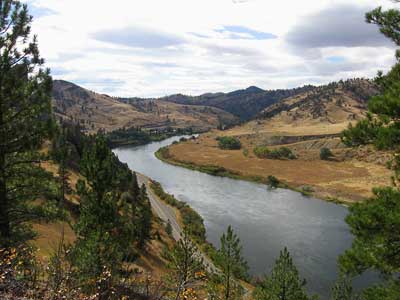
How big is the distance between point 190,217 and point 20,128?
5000 cm

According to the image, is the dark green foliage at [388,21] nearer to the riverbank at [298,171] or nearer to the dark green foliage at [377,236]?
the dark green foliage at [377,236]

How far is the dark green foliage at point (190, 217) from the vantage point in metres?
52.5

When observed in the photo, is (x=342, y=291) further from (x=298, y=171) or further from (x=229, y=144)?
(x=229, y=144)

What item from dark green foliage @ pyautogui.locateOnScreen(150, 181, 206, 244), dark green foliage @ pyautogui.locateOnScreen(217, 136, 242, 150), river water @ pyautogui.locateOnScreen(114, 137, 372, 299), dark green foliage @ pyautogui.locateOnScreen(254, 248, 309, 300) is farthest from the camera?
dark green foliage @ pyautogui.locateOnScreen(217, 136, 242, 150)

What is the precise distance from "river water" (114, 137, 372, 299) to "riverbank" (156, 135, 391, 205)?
519 cm

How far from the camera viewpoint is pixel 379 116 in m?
11.8

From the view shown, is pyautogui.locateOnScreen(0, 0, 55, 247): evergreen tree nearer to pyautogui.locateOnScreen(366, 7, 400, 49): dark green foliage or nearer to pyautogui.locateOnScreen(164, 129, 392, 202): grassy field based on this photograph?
pyautogui.locateOnScreen(366, 7, 400, 49): dark green foliage

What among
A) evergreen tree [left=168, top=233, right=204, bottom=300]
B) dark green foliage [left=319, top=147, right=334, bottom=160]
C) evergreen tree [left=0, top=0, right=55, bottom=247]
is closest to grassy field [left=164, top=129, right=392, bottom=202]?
dark green foliage [left=319, top=147, right=334, bottom=160]

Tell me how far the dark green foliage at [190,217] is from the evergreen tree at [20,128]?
1129 inches

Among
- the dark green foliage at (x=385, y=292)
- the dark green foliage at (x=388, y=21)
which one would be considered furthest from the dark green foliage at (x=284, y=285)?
the dark green foliage at (x=388, y=21)

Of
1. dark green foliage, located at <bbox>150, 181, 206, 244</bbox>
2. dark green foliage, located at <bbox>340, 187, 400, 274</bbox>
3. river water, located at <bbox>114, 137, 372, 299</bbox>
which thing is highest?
dark green foliage, located at <bbox>340, 187, 400, 274</bbox>

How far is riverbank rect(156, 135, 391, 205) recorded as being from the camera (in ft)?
276

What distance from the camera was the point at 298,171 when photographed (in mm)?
108375

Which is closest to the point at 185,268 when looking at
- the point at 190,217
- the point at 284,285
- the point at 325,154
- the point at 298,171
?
the point at 284,285
